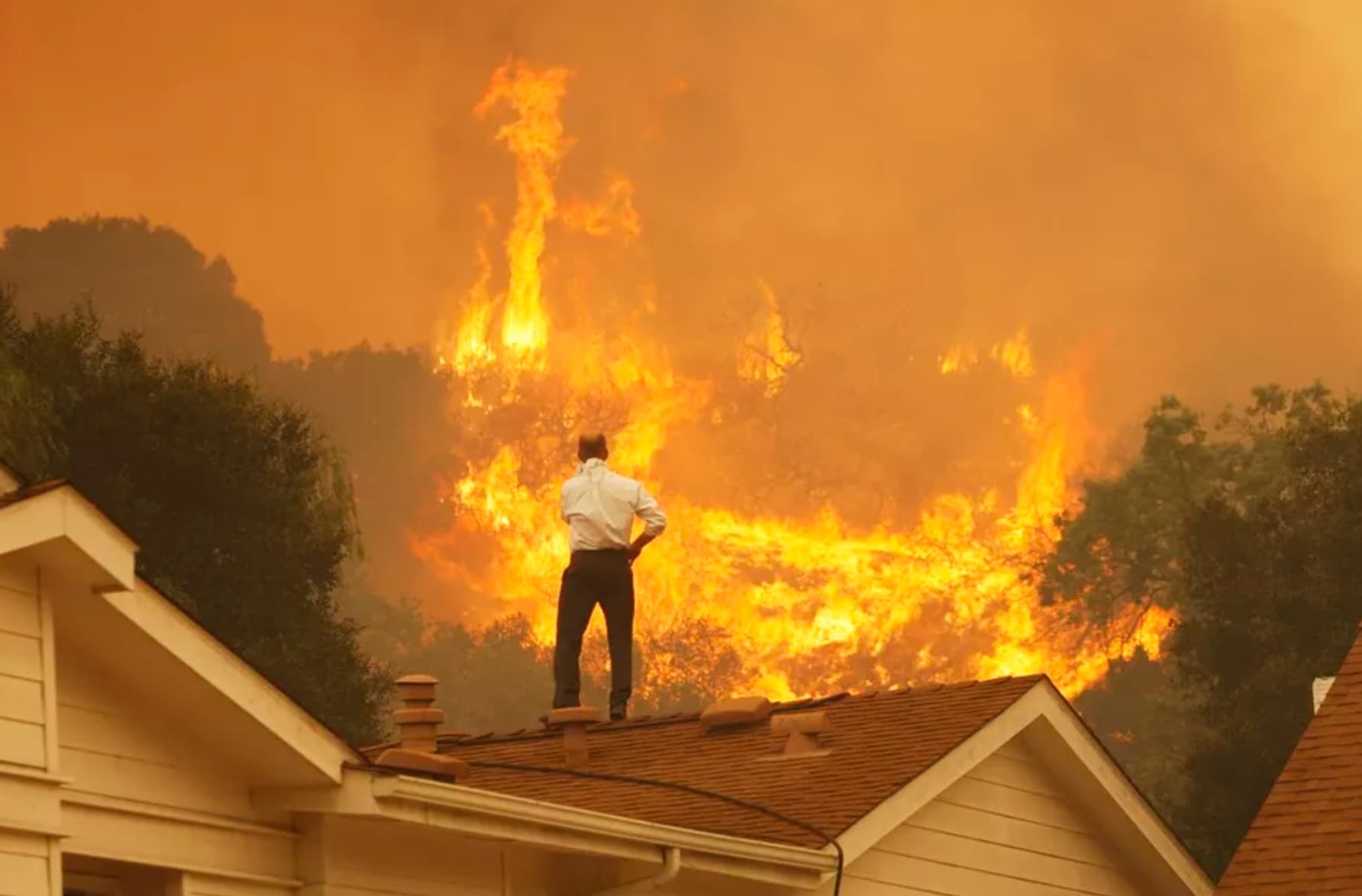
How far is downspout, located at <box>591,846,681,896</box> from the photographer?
558 inches

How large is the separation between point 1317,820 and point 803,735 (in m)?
3.21

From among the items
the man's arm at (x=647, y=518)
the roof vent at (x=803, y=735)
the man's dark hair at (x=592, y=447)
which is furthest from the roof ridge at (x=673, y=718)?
the man's dark hair at (x=592, y=447)

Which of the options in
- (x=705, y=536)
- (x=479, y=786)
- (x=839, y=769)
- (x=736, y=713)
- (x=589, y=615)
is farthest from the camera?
(x=705, y=536)

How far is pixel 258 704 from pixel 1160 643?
192ft

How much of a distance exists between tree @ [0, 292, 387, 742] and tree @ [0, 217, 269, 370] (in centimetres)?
2705

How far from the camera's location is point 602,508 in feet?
63.3

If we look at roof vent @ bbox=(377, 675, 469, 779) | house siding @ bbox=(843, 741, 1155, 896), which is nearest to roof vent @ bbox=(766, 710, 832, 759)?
house siding @ bbox=(843, 741, 1155, 896)

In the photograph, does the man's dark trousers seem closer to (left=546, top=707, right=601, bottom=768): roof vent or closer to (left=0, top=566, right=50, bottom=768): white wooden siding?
(left=546, top=707, right=601, bottom=768): roof vent

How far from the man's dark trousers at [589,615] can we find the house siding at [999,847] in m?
3.11

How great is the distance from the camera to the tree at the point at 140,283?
77.4 meters

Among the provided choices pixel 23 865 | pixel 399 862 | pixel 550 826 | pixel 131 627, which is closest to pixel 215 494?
pixel 550 826

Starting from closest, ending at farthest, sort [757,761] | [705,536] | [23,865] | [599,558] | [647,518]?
[23,865] < [757,761] < [599,558] < [647,518] < [705,536]

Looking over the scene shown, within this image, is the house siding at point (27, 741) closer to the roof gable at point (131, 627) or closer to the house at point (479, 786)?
the house at point (479, 786)

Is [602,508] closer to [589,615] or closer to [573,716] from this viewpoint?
[589,615]
